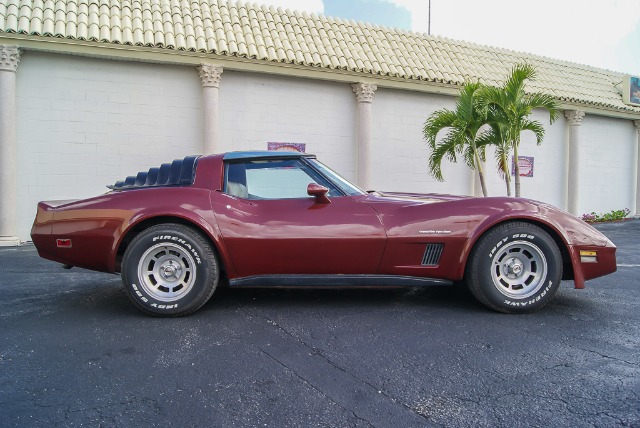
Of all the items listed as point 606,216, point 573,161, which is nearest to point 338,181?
point 573,161

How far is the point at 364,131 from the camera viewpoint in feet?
33.9

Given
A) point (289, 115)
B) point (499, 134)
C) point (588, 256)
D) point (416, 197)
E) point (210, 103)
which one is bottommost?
point (588, 256)

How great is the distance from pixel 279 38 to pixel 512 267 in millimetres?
8188

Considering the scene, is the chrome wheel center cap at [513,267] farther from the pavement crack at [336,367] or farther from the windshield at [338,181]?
the pavement crack at [336,367]

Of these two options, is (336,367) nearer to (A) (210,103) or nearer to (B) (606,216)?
(A) (210,103)

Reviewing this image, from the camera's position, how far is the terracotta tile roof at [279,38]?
8.37 metres

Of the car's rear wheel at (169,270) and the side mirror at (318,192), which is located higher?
the side mirror at (318,192)

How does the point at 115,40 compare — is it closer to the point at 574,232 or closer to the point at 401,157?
the point at 401,157

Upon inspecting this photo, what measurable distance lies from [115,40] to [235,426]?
817 centimetres

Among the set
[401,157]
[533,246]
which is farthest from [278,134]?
[533,246]

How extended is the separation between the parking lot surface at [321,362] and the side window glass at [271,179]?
938mm

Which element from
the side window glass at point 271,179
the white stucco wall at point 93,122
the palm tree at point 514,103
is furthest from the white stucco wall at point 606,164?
the side window glass at point 271,179

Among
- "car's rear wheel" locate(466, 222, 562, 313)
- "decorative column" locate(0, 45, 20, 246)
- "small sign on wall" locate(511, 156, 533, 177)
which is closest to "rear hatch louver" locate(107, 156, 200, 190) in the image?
"car's rear wheel" locate(466, 222, 562, 313)

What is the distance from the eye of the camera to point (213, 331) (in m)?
3.15
